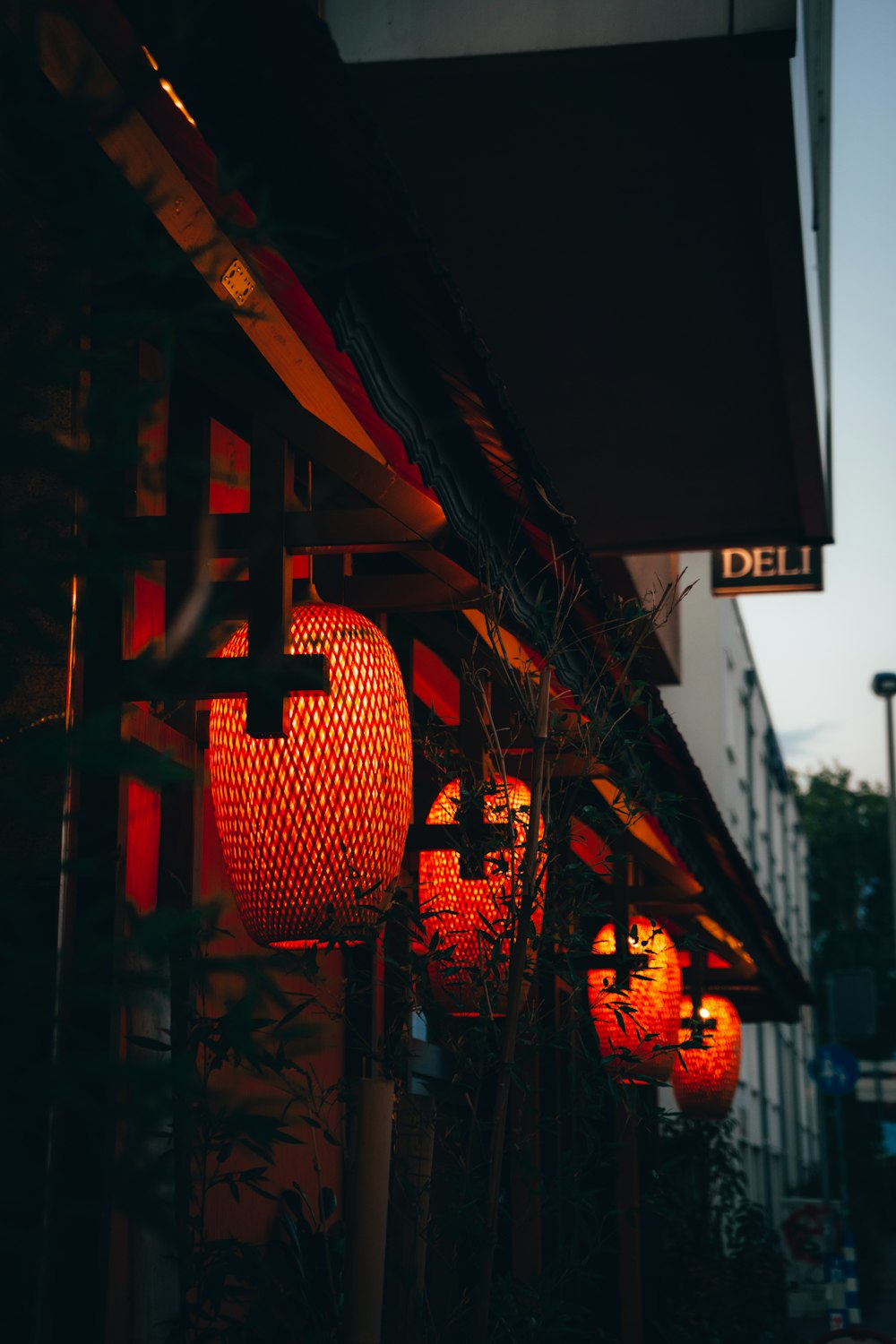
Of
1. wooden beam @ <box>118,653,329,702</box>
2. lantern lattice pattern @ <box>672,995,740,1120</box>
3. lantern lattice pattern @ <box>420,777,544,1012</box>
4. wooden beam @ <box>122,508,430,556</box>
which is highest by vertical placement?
wooden beam @ <box>122,508,430,556</box>

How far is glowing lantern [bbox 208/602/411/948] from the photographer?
2.47 m

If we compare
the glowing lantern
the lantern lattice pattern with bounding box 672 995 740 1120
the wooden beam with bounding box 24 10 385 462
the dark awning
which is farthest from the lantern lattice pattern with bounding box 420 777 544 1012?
the lantern lattice pattern with bounding box 672 995 740 1120

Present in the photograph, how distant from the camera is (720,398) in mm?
6023

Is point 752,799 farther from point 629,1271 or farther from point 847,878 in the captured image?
point 847,878

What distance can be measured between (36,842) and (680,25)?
385 cm

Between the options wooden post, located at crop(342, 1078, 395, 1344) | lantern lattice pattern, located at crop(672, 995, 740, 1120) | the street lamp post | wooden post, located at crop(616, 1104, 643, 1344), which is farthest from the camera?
the street lamp post

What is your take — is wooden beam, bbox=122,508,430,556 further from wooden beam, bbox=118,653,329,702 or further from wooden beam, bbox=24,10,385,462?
Answer: wooden beam, bbox=118,653,329,702

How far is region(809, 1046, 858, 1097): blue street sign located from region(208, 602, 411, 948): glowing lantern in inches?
536

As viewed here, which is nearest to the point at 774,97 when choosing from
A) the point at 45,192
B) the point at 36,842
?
the point at 36,842

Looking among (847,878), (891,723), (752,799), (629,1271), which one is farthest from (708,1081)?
(847,878)

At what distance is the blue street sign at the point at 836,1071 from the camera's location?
1519 cm

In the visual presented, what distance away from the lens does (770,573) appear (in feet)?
36.8

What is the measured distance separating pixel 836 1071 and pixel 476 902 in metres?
12.8

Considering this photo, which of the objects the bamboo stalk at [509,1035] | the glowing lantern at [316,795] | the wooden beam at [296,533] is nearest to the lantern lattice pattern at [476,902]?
the bamboo stalk at [509,1035]
